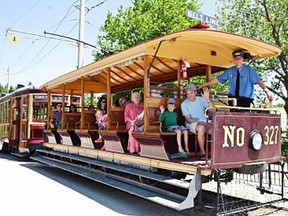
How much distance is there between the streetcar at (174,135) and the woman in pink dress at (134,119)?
0.22m

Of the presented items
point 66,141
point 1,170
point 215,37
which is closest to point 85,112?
point 66,141

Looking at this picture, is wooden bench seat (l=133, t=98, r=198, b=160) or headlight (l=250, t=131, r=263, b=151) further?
wooden bench seat (l=133, t=98, r=198, b=160)

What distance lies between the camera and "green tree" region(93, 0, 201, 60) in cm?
1786

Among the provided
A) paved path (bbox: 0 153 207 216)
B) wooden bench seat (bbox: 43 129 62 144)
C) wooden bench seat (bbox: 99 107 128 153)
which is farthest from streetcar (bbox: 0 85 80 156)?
wooden bench seat (bbox: 99 107 128 153)

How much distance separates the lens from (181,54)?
6660 millimetres

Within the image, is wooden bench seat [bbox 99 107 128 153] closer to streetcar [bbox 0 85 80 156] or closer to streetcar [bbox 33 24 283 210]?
streetcar [bbox 33 24 283 210]

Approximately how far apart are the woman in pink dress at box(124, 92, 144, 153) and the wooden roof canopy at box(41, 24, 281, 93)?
0.86 metres

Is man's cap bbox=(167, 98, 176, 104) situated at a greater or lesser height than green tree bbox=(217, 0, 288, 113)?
lesser

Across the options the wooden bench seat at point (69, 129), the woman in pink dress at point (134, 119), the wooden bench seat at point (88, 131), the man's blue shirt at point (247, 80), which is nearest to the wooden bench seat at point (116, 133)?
the woman in pink dress at point (134, 119)

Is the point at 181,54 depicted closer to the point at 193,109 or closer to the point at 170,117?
the point at 193,109

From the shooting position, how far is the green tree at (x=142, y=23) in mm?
17859

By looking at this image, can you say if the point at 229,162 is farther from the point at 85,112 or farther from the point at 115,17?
the point at 115,17

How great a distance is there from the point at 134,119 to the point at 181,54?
1.58 m

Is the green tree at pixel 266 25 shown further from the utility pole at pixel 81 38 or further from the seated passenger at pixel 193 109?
the seated passenger at pixel 193 109
